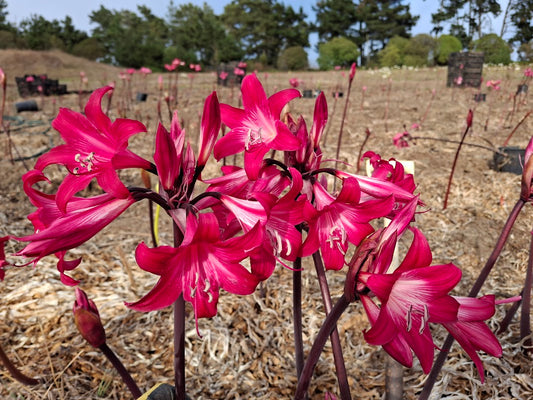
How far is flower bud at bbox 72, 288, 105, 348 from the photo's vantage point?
98 centimetres

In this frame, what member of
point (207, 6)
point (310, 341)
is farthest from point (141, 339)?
point (207, 6)

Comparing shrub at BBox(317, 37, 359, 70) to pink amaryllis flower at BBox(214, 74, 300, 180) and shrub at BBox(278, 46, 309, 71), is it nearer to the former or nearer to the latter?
shrub at BBox(278, 46, 309, 71)

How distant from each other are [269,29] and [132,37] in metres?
18.2

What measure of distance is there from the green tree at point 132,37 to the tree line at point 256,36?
0.09 m

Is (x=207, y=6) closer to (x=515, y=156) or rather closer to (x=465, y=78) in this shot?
(x=465, y=78)

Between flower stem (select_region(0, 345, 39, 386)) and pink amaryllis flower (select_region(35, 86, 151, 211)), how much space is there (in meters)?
0.96

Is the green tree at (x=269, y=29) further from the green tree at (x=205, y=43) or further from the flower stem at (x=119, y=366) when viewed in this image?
the flower stem at (x=119, y=366)

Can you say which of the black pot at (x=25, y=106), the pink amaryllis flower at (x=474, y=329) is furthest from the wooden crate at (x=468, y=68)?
the pink amaryllis flower at (x=474, y=329)

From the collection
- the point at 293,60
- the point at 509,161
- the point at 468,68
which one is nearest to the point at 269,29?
the point at 293,60

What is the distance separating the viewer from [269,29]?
51.0 meters

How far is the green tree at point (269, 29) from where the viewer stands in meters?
50.8

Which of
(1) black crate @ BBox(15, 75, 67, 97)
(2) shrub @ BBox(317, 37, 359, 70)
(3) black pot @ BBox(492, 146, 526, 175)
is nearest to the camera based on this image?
(3) black pot @ BBox(492, 146, 526, 175)

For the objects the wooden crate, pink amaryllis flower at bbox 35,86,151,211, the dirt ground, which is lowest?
the dirt ground

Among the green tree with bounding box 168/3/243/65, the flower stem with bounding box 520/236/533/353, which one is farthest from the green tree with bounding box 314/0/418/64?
the flower stem with bounding box 520/236/533/353
